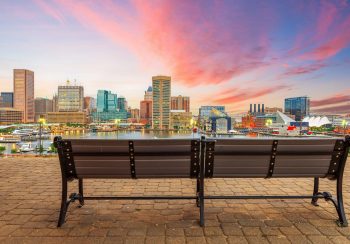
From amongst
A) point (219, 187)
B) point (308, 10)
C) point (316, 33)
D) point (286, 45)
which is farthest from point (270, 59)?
point (219, 187)

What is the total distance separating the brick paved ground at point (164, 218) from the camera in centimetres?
254

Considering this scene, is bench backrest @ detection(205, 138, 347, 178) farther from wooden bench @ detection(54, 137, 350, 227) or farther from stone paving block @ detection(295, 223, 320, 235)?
stone paving block @ detection(295, 223, 320, 235)

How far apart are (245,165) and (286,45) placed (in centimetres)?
5137

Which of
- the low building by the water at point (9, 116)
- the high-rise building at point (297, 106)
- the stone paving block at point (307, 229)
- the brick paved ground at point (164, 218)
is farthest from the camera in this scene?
the low building by the water at point (9, 116)

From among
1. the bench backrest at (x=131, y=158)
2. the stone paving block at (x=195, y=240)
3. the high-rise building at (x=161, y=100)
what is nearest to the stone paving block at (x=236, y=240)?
the stone paving block at (x=195, y=240)

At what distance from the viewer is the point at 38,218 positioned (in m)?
3.08

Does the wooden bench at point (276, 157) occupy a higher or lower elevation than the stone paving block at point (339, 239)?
higher

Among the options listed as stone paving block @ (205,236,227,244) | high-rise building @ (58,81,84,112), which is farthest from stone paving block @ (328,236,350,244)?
high-rise building @ (58,81,84,112)

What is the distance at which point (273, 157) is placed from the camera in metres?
2.82

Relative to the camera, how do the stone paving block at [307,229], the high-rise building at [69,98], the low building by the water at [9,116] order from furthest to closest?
the high-rise building at [69,98]
the low building by the water at [9,116]
the stone paving block at [307,229]

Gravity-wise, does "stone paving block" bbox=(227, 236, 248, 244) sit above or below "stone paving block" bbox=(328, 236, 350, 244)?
below

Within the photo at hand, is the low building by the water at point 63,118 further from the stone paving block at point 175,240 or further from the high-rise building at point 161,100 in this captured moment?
the stone paving block at point 175,240

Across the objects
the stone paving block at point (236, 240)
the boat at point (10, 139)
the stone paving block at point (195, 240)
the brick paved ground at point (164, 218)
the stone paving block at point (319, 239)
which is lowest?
the boat at point (10, 139)

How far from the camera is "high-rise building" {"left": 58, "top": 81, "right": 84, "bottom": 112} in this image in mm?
156625
